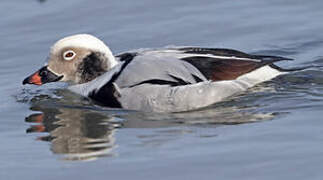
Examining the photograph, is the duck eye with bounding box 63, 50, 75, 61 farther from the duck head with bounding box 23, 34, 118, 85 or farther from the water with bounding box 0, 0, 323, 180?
the water with bounding box 0, 0, 323, 180

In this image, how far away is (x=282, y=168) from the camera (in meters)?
7.36

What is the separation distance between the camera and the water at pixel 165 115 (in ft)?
25.1

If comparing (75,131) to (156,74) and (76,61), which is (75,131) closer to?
(156,74)

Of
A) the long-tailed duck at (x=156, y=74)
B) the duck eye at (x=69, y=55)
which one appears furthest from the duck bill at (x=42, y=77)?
the duck eye at (x=69, y=55)

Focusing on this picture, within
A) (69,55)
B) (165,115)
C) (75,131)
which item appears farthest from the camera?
(69,55)

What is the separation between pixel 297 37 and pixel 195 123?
3.31 metres

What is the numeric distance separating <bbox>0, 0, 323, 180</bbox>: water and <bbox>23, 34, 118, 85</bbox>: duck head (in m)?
0.27

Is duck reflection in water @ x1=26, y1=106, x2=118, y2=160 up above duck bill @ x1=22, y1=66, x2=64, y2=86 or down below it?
below

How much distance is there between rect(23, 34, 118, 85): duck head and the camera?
10172 millimetres

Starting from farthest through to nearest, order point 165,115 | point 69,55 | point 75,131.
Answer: point 69,55, point 165,115, point 75,131

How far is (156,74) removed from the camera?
9586 mm

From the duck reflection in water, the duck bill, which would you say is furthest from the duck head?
the duck reflection in water

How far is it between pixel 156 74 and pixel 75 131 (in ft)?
3.40

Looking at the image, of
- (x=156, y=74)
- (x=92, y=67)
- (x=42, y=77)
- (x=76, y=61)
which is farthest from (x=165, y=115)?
(x=42, y=77)
